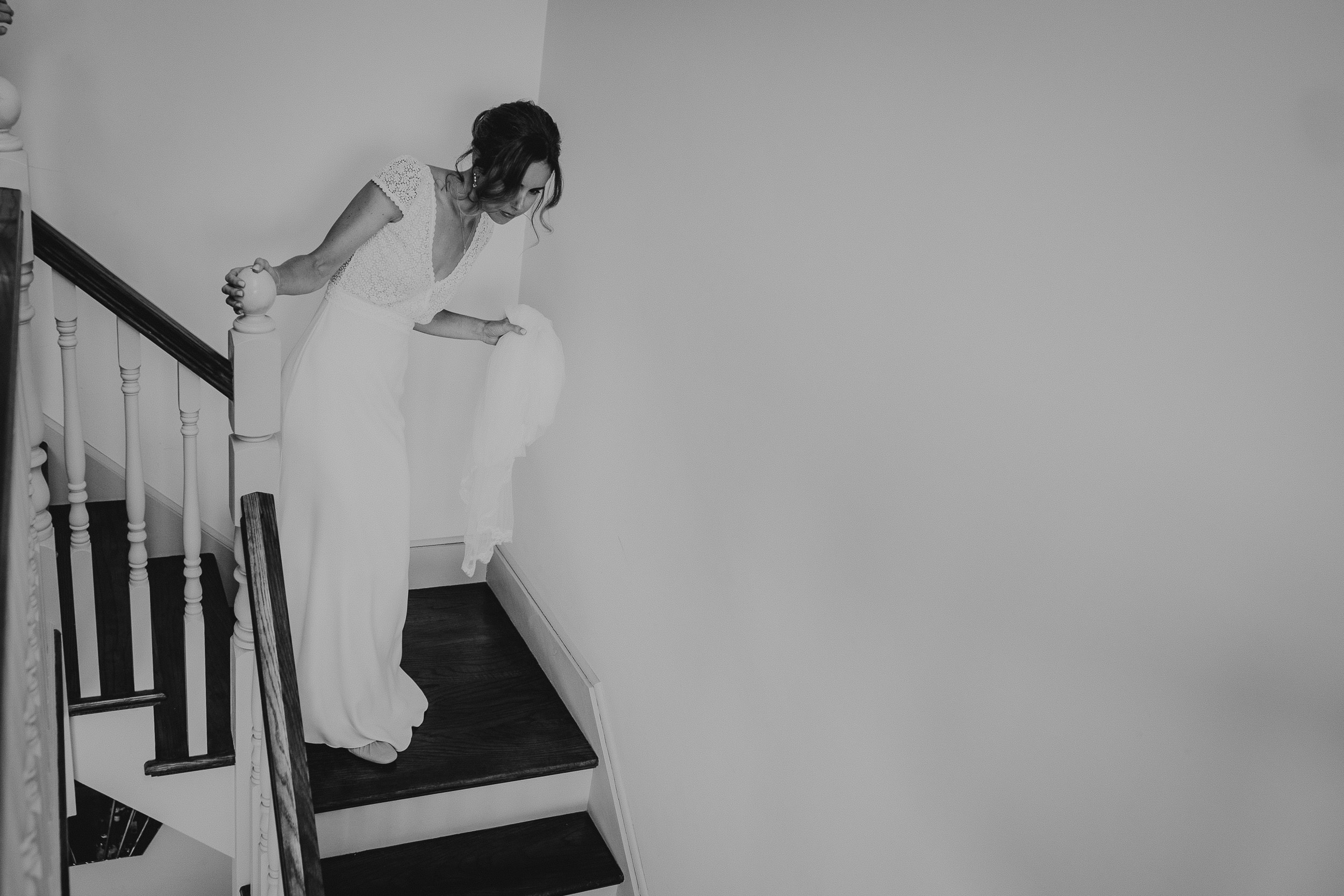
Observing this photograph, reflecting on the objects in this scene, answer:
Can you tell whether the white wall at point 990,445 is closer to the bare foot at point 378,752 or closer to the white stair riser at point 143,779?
the bare foot at point 378,752

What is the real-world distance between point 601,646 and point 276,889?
1.24 m

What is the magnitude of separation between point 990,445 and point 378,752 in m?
2.08

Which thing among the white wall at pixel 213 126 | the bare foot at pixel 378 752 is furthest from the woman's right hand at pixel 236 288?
the bare foot at pixel 378 752

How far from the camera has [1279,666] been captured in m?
1.11

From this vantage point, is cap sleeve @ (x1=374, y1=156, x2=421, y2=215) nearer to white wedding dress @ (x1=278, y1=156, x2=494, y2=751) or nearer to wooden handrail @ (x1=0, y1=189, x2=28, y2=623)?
white wedding dress @ (x1=278, y1=156, x2=494, y2=751)

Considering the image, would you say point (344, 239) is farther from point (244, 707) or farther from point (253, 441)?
point (244, 707)

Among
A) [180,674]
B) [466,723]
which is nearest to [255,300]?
[180,674]

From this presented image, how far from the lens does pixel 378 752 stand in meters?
2.83

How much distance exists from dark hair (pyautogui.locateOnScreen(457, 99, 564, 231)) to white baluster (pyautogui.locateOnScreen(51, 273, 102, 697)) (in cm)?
96

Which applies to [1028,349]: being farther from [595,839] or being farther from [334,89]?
[334,89]

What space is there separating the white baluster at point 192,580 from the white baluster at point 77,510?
194 millimetres

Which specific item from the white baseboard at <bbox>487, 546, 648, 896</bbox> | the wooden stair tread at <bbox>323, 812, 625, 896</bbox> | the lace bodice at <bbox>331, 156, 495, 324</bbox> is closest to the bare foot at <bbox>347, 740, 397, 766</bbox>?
the wooden stair tread at <bbox>323, 812, 625, 896</bbox>

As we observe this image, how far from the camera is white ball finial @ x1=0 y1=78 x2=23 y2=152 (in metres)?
1.97

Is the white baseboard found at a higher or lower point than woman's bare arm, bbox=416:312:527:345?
lower
